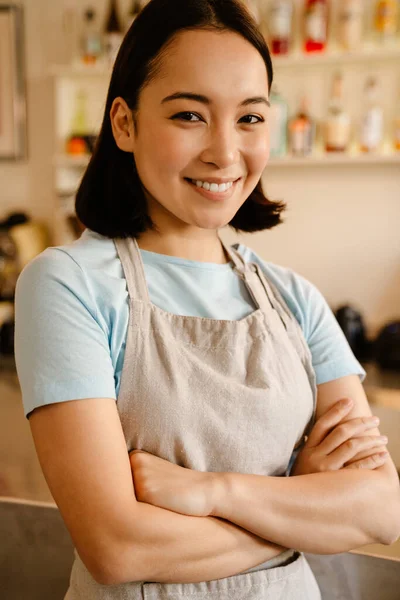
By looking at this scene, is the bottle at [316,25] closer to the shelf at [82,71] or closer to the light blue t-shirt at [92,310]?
the shelf at [82,71]

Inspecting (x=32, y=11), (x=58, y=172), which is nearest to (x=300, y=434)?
(x=58, y=172)

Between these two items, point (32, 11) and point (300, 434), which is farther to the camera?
point (32, 11)

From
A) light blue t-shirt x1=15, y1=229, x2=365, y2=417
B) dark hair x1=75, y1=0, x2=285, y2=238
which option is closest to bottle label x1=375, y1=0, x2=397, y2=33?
dark hair x1=75, y1=0, x2=285, y2=238

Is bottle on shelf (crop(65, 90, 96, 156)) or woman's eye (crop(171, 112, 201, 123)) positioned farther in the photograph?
bottle on shelf (crop(65, 90, 96, 156))

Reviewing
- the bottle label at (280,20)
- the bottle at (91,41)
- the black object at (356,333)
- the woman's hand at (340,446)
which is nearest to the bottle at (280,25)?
the bottle label at (280,20)

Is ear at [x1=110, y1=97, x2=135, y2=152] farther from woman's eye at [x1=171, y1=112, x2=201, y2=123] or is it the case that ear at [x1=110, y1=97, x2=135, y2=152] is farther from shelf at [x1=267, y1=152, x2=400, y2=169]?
shelf at [x1=267, y1=152, x2=400, y2=169]

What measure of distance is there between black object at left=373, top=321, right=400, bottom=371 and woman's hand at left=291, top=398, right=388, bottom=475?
1221mm

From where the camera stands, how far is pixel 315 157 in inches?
95.7

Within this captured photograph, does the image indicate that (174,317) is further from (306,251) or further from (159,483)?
(306,251)

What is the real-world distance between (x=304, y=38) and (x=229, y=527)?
7.19 feet

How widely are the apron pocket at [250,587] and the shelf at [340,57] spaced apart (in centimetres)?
196

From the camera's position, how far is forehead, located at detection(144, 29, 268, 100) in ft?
2.74

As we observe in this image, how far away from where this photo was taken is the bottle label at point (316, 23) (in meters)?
2.38

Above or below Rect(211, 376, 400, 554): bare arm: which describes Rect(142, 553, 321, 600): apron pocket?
below
